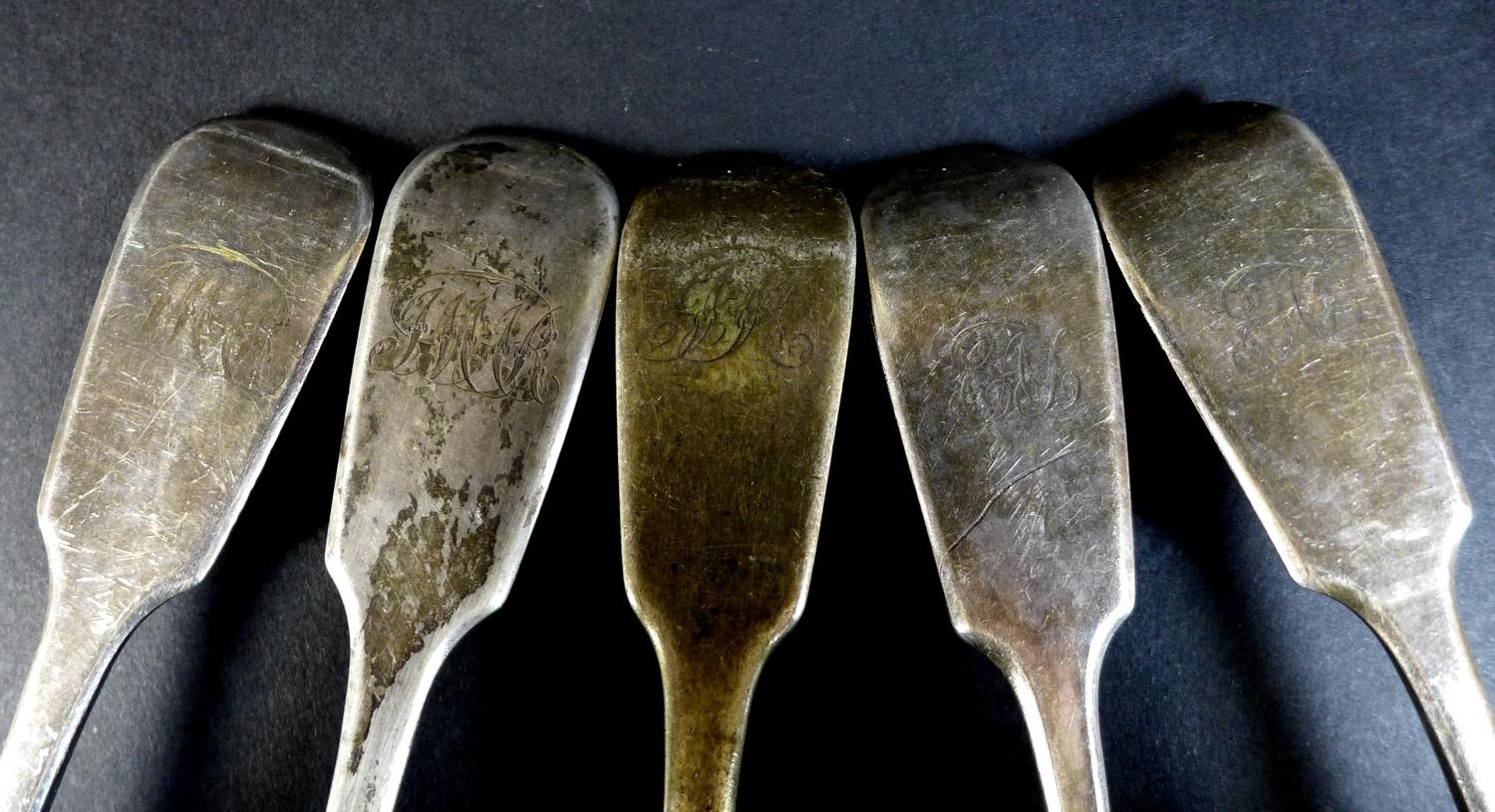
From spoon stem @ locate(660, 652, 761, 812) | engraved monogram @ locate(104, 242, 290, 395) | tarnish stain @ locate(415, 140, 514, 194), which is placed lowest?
spoon stem @ locate(660, 652, 761, 812)

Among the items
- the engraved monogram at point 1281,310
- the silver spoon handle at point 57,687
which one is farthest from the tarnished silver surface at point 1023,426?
the silver spoon handle at point 57,687

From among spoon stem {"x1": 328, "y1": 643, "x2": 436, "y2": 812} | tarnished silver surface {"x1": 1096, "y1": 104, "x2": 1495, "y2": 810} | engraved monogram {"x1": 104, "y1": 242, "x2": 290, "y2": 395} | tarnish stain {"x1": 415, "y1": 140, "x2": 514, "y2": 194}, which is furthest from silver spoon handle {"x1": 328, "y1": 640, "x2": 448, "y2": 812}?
tarnished silver surface {"x1": 1096, "y1": 104, "x2": 1495, "y2": 810}

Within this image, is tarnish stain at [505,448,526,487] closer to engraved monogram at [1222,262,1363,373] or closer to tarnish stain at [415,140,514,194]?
tarnish stain at [415,140,514,194]

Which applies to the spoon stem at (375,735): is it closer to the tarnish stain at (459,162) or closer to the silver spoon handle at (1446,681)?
the tarnish stain at (459,162)

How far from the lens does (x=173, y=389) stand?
931 mm

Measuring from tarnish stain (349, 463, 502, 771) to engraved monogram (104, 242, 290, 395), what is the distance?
7.1 inches

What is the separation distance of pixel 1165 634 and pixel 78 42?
3.95 feet

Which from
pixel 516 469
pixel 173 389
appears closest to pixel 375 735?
pixel 516 469

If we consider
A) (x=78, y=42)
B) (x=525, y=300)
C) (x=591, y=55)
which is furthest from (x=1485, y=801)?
(x=78, y=42)

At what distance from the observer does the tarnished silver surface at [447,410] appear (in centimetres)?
88

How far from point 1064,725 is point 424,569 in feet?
1.71

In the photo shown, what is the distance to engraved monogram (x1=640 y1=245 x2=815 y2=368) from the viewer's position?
921mm

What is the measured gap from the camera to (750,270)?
Result: 94cm

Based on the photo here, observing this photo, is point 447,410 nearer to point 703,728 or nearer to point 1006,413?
point 703,728
